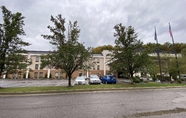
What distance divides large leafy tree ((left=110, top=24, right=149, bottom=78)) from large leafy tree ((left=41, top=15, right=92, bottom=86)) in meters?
4.59

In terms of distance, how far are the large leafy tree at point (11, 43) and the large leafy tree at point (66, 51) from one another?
9.92 feet

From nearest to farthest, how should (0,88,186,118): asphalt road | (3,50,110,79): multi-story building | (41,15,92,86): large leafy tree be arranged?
(0,88,186,118): asphalt road → (41,15,92,86): large leafy tree → (3,50,110,79): multi-story building

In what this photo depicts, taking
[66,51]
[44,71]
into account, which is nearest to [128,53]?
[66,51]

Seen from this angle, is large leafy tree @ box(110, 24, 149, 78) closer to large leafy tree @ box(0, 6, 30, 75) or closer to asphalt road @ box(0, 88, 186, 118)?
asphalt road @ box(0, 88, 186, 118)

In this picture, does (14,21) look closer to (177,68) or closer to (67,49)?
(67,49)

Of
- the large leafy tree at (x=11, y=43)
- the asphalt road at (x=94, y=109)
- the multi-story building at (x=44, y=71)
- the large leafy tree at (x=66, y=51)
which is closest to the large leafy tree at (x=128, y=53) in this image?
the large leafy tree at (x=66, y=51)

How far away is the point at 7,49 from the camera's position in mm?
14664

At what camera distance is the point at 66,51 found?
13898 millimetres

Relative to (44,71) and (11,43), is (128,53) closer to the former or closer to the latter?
(11,43)

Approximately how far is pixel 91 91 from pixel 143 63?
7792 mm

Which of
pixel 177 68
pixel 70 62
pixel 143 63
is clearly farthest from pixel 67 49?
A: pixel 177 68

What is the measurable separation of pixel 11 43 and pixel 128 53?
14372 millimetres

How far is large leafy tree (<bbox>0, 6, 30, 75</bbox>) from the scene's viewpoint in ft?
46.7

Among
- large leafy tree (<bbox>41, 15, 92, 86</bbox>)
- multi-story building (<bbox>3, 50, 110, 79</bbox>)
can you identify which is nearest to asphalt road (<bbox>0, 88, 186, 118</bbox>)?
large leafy tree (<bbox>41, 15, 92, 86</bbox>)
